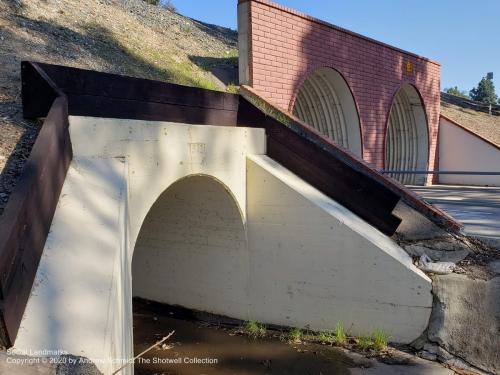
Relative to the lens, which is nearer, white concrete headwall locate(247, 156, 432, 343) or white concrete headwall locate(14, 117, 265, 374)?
white concrete headwall locate(14, 117, 265, 374)

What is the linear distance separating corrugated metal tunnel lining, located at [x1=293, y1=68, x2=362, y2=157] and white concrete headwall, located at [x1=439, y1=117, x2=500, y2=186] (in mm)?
6041

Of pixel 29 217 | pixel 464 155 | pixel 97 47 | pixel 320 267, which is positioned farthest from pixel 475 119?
pixel 29 217

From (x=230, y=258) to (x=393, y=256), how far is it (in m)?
2.23

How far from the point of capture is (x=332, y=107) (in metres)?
11.3

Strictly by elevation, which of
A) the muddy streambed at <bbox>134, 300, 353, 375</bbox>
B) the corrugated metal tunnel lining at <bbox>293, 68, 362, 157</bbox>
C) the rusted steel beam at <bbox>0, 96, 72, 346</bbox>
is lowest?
the muddy streambed at <bbox>134, 300, 353, 375</bbox>

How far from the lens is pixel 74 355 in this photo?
7.91 ft

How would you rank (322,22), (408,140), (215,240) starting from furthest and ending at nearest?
(408,140), (322,22), (215,240)

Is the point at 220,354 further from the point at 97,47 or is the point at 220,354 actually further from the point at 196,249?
the point at 97,47

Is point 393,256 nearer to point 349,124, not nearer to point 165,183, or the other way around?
point 165,183

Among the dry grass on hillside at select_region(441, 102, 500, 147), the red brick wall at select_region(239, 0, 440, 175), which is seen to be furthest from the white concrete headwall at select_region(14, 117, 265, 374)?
the dry grass on hillside at select_region(441, 102, 500, 147)

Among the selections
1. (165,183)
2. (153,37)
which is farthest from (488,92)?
(165,183)

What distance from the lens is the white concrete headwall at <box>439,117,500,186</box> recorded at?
48.7 feet

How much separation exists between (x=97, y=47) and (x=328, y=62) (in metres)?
4.81

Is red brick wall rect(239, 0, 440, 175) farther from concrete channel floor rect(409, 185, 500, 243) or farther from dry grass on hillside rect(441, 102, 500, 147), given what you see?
dry grass on hillside rect(441, 102, 500, 147)
